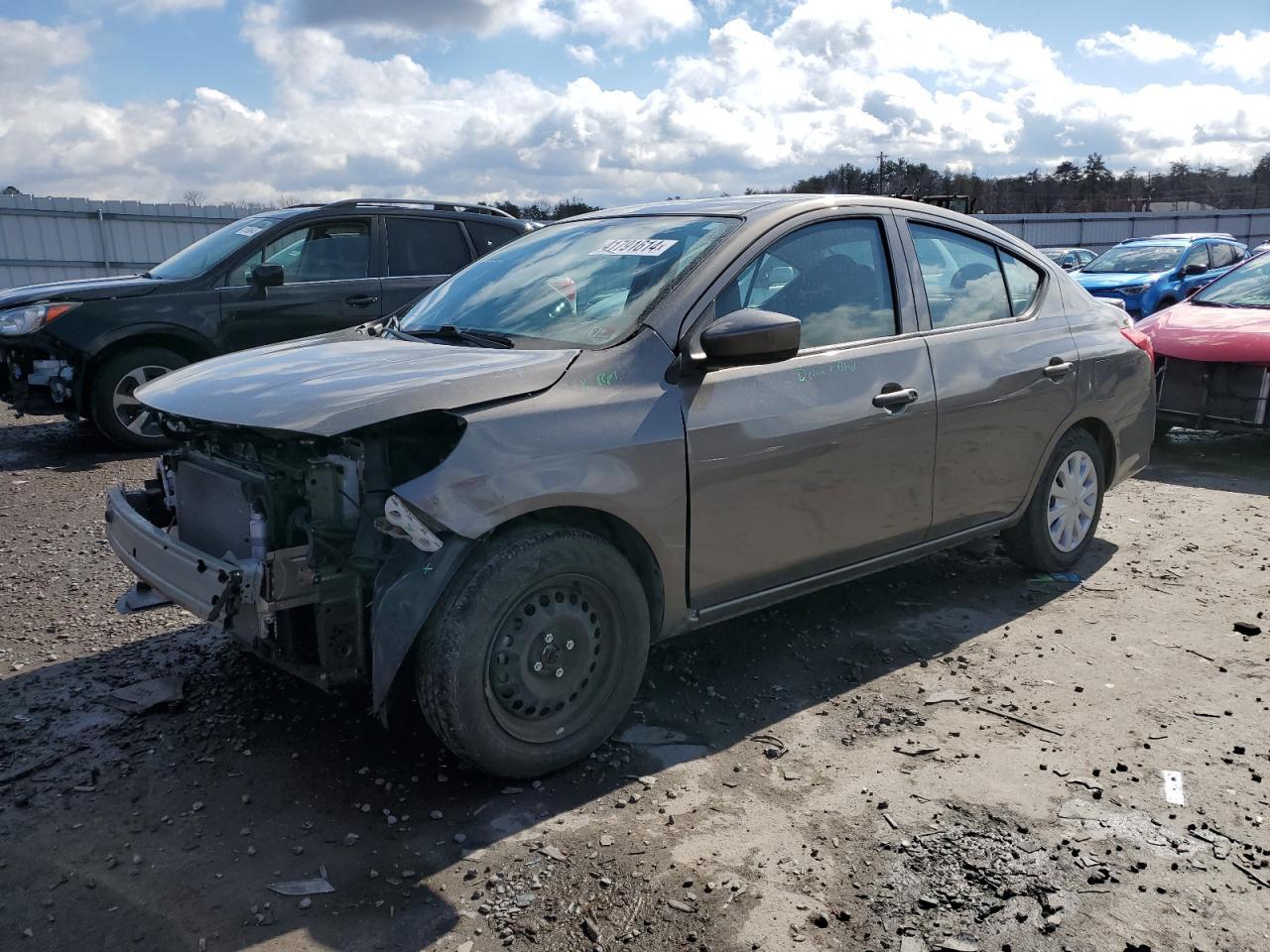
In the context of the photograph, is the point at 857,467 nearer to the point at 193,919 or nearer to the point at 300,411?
the point at 300,411

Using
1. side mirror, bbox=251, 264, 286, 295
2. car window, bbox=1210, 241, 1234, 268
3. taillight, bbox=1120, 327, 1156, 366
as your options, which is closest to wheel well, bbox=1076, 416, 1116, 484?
taillight, bbox=1120, 327, 1156, 366

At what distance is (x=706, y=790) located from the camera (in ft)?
10.8

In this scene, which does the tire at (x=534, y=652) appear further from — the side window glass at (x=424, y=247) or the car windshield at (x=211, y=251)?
the car windshield at (x=211, y=251)

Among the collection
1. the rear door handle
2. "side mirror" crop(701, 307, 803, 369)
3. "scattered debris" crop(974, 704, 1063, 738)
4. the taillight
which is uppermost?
"side mirror" crop(701, 307, 803, 369)

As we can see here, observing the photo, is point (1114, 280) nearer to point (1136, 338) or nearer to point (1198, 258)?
point (1198, 258)

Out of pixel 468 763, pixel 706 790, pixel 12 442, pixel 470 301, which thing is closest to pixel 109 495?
pixel 470 301

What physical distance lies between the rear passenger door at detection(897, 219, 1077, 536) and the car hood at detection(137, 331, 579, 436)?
180 centimetres

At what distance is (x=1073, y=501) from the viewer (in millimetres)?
5250

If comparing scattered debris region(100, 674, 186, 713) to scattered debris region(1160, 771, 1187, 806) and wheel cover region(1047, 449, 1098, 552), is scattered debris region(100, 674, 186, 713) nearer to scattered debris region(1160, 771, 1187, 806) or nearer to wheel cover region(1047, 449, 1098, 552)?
scattered debris region(1160, 771, 1187, 806)

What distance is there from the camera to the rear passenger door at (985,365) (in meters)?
4.36

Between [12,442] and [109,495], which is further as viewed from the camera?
[12,442]

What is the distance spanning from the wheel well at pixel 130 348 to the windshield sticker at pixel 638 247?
522 centimetres

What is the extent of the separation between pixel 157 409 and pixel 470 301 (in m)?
1.28

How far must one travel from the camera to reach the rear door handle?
4.01 m
